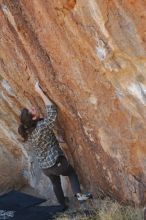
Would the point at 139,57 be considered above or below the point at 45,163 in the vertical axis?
above

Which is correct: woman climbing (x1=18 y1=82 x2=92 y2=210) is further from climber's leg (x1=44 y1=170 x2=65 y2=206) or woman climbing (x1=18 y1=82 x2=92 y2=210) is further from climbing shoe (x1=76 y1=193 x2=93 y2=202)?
climber's leg (x1=44 y1=170 x2=65 y2=206)

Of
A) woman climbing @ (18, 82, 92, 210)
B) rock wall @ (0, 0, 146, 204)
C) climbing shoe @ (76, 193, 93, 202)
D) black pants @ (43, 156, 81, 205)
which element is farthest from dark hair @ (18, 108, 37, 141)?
climbing shoe @ (76, 193, 93, 202)

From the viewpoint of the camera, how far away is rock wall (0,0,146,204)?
461 cm

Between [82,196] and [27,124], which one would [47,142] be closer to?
[27,124]

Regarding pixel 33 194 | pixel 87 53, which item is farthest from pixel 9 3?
pixel 33 194

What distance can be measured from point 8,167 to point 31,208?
1.75 m

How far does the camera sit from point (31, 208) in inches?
267

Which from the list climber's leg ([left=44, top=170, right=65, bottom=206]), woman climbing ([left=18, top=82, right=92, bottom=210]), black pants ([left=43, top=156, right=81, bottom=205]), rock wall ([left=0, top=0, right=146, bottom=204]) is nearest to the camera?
rock wall ([left=0, top=0, right=146, bottom=204])

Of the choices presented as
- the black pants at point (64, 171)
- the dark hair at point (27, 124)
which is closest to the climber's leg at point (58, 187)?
the black pants at point (64, 171)

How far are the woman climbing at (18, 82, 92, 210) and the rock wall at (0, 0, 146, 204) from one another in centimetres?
15

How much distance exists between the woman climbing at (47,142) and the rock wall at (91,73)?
6.1 inches

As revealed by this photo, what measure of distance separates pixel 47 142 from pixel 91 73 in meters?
1.25

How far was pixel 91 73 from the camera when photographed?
17.2 ft

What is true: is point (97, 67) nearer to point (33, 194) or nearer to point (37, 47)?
point (37, 47)
